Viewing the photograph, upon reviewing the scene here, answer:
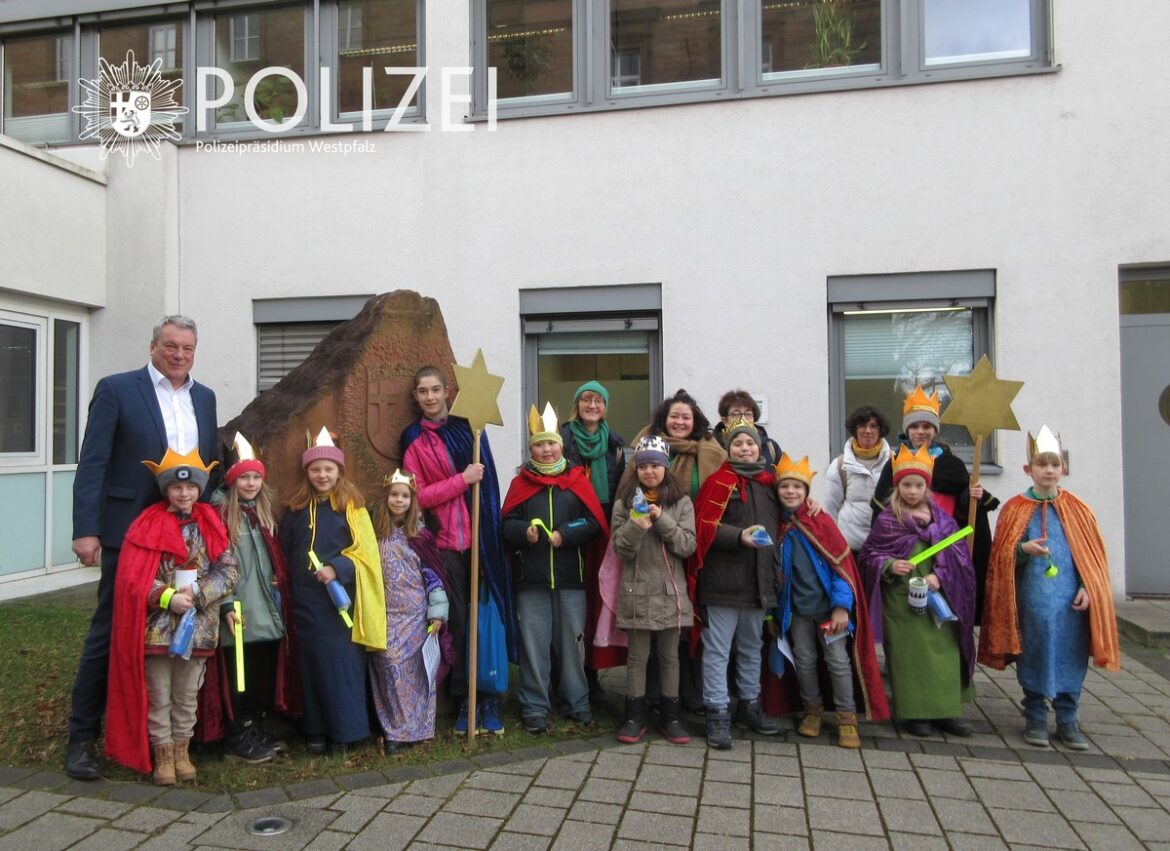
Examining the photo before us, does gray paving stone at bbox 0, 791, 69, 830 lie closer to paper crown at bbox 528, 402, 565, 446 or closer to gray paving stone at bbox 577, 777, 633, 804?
gray paving stone at bbox 577, 777, 633, 804

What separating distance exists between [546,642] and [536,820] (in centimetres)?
115

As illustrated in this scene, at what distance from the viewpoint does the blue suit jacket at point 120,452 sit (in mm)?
3805

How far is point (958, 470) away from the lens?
4719 millimetres

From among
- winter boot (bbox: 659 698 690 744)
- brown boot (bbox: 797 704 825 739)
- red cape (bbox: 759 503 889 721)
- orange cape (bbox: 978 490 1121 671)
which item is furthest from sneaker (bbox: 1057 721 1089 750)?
winter boot (bbox: 659 698 690 744)

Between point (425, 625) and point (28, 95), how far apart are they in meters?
8.81

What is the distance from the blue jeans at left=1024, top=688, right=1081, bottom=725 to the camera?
14.1ft

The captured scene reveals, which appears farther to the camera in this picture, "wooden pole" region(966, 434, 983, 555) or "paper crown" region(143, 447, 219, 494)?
"wooden pole" region(966, 434, 983, 555)

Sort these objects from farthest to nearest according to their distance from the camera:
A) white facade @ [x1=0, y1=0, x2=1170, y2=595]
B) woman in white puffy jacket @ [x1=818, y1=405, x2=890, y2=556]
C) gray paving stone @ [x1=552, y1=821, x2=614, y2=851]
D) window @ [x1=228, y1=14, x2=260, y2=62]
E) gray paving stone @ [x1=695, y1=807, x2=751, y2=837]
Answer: window @ [x1=228, y1=14, x2=260, y2=62] → white facade @ [x1=0, y1=0, x2=1170, y2=595] → woman in white puffy jacket @ [x1=818, y1=405, x2=890, y2=556] → gray paving stone @ [x1=695, y1=807, x2=751, y2=837] → gray paving stone @ [x1=552, y1=821, x2=614, y2=851]

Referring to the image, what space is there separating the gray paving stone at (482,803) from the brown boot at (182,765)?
1.14m

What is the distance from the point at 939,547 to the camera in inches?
172

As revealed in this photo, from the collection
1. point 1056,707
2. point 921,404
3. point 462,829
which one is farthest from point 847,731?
point 462,829

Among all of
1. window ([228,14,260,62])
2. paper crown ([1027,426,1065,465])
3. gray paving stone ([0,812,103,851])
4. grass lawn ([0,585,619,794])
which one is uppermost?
window ([228,14,260,62])

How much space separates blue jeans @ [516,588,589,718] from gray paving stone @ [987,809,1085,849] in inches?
76.8

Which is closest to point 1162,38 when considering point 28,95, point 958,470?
point 958,470
